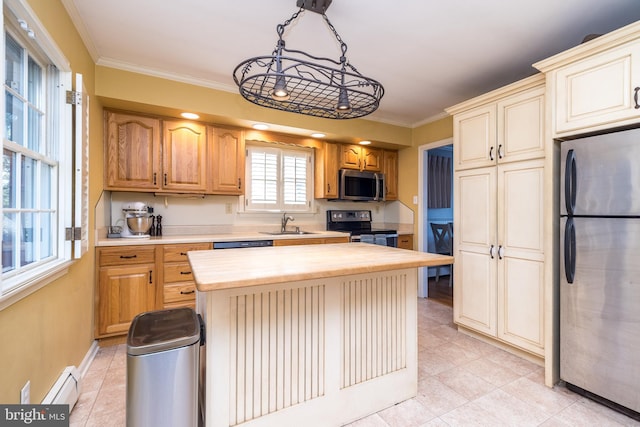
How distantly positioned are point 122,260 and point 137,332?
5.14 ft

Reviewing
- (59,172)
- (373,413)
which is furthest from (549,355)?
(59,172)

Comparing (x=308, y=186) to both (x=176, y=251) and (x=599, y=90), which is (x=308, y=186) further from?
(x=599, y=90)

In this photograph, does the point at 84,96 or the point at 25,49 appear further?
the point at 84,96

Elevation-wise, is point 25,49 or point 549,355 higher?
point 25,49

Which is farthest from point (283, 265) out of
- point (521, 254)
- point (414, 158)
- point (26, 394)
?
point (414, 158)

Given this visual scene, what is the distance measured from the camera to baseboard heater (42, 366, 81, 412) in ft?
5.28

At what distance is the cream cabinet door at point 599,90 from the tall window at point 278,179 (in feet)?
9.35

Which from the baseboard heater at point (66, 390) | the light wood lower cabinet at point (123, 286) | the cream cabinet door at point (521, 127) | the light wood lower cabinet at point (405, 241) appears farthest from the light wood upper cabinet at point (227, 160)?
the cream cabinet door at point (521, 127)

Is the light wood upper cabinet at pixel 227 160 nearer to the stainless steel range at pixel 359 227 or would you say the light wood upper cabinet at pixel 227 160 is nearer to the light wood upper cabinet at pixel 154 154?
the light wood upper cabinet at pixel 154 154

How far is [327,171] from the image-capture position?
159 inches

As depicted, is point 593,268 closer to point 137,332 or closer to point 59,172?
point 137,332

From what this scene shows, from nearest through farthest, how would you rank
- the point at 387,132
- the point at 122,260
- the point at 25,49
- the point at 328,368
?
the point at 25,49 < the point at 328,368 < the point at 122,260 < the point at 387,132

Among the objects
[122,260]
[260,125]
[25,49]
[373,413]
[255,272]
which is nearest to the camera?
[255,272]

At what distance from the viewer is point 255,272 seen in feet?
4.25
